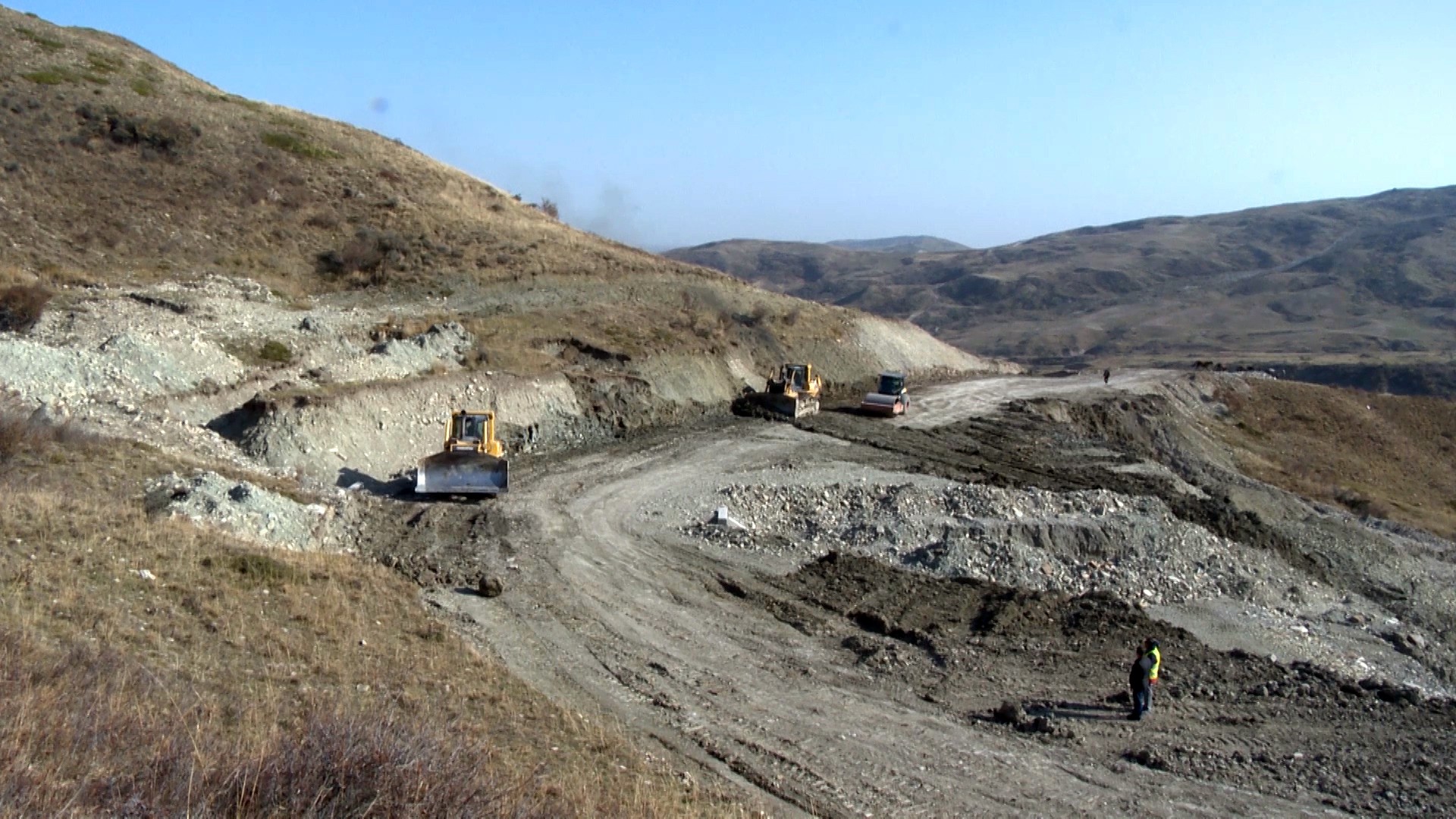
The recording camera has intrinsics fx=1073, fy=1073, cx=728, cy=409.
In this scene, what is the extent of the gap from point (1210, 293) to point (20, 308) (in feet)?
482

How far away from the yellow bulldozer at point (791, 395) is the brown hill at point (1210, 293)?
77944 millimetres

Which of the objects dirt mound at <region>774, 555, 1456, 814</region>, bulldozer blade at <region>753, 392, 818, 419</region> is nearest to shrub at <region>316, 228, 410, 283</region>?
bulldozer blade at <region>753, 392, 818, 419</region>

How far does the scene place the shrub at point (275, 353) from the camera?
28641mm

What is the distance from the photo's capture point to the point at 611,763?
10562 millimetres

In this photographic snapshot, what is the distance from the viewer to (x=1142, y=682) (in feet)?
46.3

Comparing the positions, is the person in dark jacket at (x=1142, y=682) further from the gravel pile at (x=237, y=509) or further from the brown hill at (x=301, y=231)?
the brown hill at (x=301, y=231)

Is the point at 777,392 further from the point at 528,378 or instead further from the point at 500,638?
the point at 500,638

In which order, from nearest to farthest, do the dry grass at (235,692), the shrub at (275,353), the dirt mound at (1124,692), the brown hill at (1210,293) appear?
1. the dry grass at (235,692)
2. the dirt mound at (1124,692)
3. the shrub at (275,353)
4. the brown hill at (1210,293)

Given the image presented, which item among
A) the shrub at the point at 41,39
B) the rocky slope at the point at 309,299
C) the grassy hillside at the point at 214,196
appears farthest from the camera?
the shrub at the point at 41,39

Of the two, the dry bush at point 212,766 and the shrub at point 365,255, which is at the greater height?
the shrub at point 365,255

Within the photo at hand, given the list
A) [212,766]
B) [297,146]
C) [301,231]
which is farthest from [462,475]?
[297,146]

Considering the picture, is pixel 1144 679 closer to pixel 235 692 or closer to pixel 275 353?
pixel 235 692

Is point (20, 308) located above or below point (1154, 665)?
above

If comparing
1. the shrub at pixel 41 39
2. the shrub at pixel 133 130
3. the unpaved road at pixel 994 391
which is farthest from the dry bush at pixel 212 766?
the shrub at pixel 41 39
